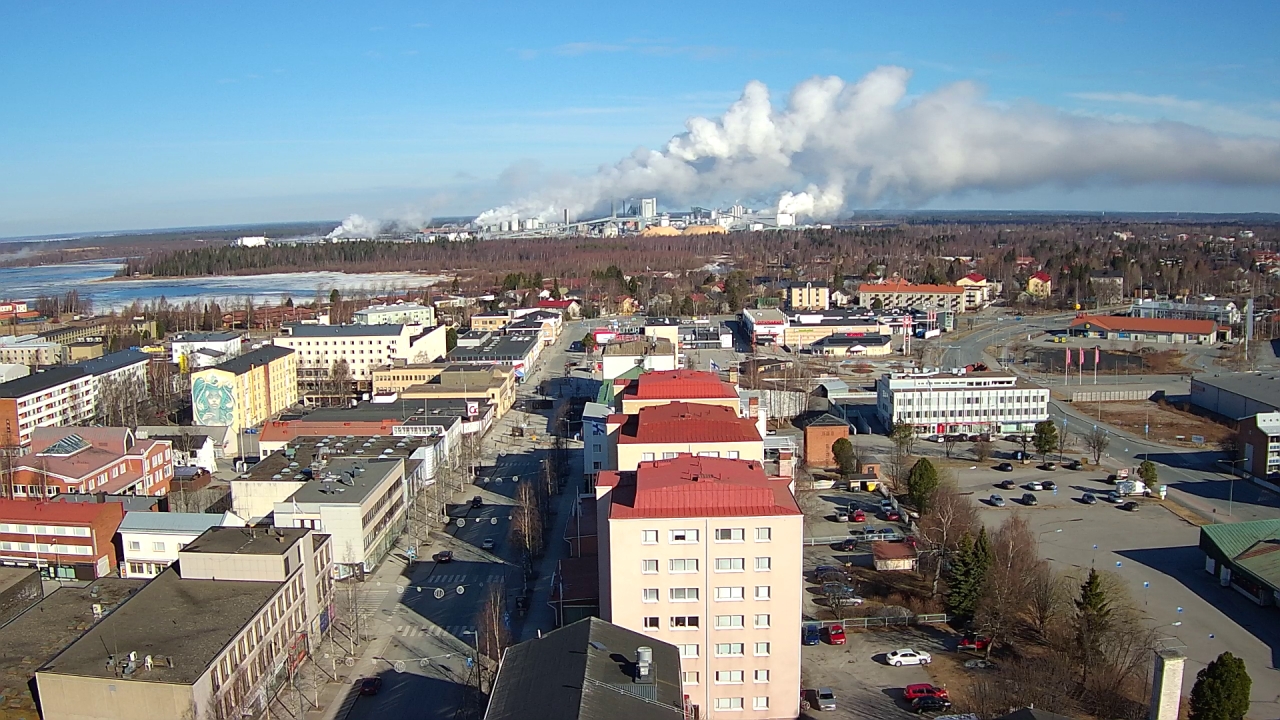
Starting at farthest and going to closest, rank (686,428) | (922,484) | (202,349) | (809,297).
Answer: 1. (809,297)
2. (202,349)
3. (922,484)
4. (686,428)

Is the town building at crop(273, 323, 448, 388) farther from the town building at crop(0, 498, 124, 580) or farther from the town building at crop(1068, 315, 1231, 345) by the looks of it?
the town building at crop(1068, 315, 1231, 345)

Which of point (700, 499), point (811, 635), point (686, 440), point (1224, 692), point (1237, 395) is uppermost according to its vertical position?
point (700, 499)

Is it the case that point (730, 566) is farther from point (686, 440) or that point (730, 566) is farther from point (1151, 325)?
point (1151, 325)

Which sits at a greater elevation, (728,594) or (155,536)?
(728,594)

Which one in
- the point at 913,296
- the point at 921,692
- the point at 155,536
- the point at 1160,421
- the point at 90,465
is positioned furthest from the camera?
the point at 913,296

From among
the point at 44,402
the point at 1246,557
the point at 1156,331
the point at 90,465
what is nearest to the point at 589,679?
the point at 1246,557

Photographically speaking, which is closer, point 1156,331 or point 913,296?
point 1156,331

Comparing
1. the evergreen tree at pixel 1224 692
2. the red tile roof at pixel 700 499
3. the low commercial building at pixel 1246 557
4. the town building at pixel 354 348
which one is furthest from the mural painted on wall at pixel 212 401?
the evergreen tree at pixel 1224 692

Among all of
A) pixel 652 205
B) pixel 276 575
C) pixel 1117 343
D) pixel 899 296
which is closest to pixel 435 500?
pixel 276 575

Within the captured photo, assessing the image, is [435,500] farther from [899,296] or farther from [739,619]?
[899,296]
